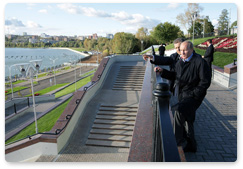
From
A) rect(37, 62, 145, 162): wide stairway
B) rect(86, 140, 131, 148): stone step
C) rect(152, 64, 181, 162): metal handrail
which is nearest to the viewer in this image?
rect(152, 64, 181, 162): metal handrail

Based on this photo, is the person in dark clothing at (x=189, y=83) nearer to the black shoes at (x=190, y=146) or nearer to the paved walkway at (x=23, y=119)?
the black shoes at (x=190, y=146)

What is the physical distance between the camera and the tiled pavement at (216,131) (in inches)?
141

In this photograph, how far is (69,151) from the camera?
725cm

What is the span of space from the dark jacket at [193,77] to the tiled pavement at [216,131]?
48.2 inches

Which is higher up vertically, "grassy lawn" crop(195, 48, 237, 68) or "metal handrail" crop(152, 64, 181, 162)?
"grassy lawn" crop(195, 48, 237, 68)

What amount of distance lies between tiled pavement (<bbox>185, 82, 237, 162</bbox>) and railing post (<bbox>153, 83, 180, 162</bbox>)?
196 cm

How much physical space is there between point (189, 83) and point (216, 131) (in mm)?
2416

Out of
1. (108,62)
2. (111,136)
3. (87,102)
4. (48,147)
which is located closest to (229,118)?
(111,136)

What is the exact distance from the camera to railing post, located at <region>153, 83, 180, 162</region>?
1330 millimetres

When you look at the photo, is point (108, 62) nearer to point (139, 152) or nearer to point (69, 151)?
point (69, 151)

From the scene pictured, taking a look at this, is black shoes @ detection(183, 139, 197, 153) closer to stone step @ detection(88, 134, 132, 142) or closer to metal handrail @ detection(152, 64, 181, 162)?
metal handrail @ detection(152, 64, 181, 162)

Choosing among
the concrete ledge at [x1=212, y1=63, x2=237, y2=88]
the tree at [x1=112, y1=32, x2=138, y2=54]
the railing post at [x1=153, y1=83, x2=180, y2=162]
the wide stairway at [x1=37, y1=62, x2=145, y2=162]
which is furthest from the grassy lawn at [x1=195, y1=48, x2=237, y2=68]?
the tree at [x1=112, y1=32, x2=138, y2=54]

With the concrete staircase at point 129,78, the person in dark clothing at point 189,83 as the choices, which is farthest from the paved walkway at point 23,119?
the person in dark clothing at point 189,83

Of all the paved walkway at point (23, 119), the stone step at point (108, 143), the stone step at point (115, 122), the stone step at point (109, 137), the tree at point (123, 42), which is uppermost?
the tree at point (123, 42)
